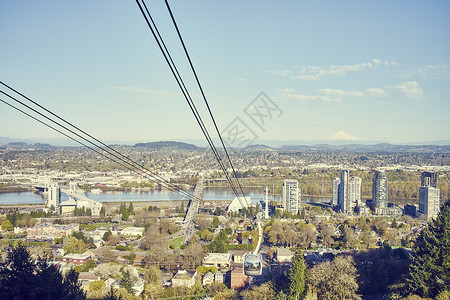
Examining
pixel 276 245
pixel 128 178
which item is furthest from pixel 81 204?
pixel 128 178

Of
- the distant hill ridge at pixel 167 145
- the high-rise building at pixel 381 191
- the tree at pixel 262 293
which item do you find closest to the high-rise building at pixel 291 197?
the high-rise building at pixel 381 191

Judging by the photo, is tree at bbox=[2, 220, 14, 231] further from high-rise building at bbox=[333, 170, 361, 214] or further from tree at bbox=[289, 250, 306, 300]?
high-rise building at bbox=[333, 170, 361, 214]

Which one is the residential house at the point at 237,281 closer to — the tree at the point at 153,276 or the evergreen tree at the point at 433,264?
the tree at the point at 153,276

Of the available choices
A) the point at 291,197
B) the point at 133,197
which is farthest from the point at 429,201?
the point at 133,197

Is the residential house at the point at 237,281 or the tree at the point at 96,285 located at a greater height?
the tree at the point at 96,285

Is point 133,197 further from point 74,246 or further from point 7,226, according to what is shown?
point 74,246

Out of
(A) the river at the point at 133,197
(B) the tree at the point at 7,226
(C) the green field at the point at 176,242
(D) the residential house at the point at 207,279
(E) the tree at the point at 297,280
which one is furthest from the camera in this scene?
(A) the river at the point at 133,197

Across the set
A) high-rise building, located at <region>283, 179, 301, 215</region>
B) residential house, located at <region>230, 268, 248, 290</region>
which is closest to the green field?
residential house, located at <region>230, 268, 248, 290</region>
